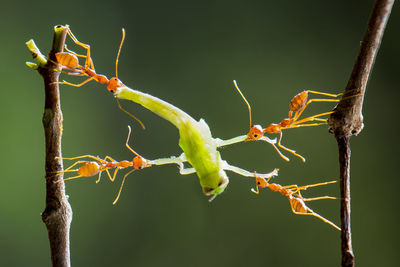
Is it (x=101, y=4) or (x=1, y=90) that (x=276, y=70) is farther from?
(x=1, y=90)

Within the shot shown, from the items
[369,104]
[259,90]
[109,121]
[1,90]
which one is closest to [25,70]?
[1,90]

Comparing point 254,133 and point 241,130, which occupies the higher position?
point 241,130

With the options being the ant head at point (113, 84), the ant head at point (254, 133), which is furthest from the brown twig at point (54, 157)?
the ant head at point (254, 133)

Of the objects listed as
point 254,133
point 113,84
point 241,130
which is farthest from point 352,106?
point 241,130

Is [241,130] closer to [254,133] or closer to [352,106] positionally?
[254,133]

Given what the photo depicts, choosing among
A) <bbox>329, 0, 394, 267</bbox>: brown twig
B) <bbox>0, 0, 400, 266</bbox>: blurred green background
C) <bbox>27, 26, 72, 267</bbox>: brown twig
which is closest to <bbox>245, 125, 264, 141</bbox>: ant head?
<bbox>329, 0, 394, 267</bbox>: brown twig

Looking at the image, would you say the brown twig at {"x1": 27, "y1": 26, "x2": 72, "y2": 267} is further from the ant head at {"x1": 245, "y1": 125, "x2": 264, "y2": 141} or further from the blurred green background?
the blurred green background

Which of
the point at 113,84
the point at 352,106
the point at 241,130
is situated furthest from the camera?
the point at 241,130
